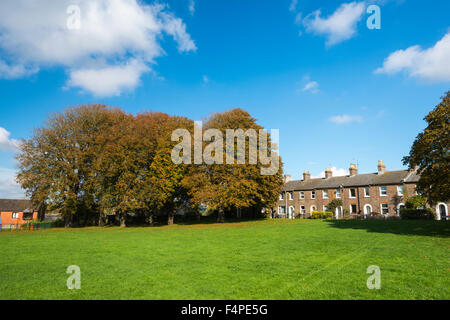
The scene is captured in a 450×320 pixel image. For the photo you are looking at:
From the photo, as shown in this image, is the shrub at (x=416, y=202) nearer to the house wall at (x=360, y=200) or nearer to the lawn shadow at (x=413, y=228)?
the house wall at (x=360, y=200)

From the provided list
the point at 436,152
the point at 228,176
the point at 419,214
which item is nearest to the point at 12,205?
the point at 228,176

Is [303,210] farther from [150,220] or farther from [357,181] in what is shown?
[150,220]

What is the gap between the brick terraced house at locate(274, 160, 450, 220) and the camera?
41875mm

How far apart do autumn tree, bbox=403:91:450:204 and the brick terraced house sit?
2024 cm

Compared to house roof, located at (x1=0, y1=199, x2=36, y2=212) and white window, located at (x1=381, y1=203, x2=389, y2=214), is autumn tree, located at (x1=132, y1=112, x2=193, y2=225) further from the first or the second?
house roof, located at (x1=0, y1=199, x2=36, y2=212)

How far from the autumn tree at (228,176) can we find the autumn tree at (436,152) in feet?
61.2

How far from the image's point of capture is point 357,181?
4759cm

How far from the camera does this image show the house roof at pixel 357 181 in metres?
42.5

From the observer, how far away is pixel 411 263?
34.9ft

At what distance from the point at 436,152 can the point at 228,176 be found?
72.7 ft

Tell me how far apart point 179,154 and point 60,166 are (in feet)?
56.5

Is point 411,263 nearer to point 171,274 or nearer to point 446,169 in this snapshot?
point 171,274
